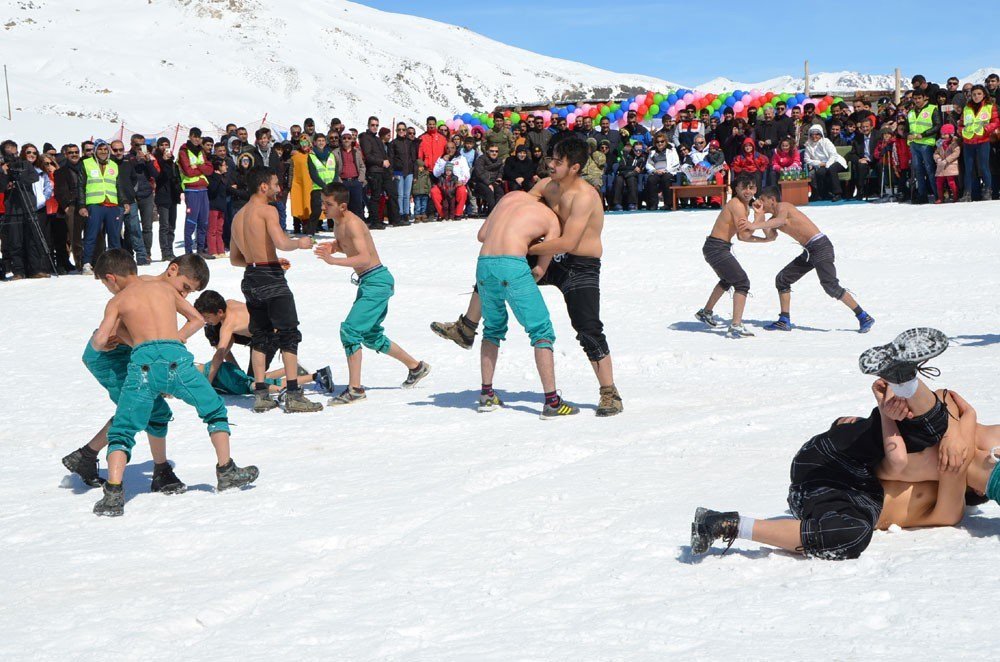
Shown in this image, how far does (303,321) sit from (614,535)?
6970mm

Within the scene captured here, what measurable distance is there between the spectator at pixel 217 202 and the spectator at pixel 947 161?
953 cm

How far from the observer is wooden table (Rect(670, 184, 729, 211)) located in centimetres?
1731

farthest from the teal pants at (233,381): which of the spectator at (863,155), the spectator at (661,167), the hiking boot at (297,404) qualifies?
the spectator at (863,155)

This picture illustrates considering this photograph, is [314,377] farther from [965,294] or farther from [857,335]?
[965,294]

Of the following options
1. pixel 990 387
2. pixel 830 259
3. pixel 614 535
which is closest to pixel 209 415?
pixel 614 535

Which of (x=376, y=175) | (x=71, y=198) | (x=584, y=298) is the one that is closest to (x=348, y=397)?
(x=584, y=298)

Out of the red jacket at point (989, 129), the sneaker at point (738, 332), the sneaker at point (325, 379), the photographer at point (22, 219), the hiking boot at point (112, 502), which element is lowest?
the hiking boot at point (112, 502)

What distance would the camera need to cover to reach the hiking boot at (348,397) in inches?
313

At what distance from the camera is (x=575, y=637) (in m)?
3.64

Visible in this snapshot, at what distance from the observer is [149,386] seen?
564 cm

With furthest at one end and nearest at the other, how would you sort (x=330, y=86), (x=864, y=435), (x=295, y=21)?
(x=295, y=21)
(x=330, y=86)
(x=864, y=435)

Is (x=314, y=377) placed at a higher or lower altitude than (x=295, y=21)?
lower

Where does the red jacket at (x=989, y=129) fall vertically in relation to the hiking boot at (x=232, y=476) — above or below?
above

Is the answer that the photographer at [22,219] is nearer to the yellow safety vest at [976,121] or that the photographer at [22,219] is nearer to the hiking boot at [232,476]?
the hiking boot at [232,476]
